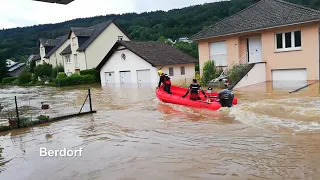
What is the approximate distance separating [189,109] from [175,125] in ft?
9.78

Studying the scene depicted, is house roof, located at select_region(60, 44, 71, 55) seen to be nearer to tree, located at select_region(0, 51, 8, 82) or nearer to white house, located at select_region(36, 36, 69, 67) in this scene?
white house, located at select_region(36, 36, 69, 67)

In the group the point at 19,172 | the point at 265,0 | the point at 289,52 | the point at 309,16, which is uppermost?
the point at 265,0

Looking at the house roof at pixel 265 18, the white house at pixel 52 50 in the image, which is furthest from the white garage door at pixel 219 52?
the white house at pixel 52 50

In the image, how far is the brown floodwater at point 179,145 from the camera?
6641 millimetres

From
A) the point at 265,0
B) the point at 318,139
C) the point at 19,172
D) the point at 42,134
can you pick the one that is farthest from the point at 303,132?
the point at 265,0

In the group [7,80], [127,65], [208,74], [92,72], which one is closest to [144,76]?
[127,65]

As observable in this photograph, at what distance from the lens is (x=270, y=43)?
73.0 feet

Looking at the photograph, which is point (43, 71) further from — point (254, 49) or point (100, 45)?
point (254, 49)

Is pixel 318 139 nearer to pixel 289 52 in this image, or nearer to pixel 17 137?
pixel 17 137

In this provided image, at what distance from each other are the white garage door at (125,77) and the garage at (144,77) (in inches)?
59.7

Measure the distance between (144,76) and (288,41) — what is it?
583 inches

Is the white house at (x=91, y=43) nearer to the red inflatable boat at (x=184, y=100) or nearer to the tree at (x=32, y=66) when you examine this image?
the tree at (x=32, y=66)

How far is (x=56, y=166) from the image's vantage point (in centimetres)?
743

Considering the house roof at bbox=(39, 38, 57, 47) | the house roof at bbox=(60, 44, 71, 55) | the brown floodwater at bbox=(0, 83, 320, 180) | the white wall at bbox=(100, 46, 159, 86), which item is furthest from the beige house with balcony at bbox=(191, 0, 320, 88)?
the house roof at bbox=(39, 38, 57, 47)
